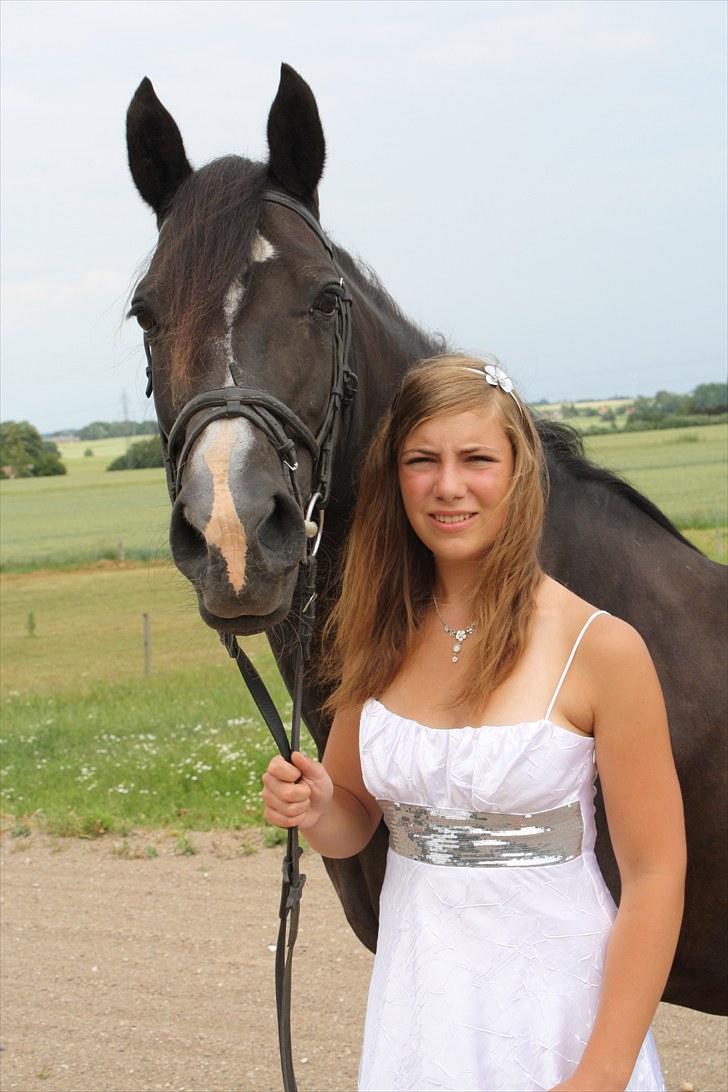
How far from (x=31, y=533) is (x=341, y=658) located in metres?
36.1

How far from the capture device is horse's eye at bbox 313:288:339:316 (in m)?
2.44

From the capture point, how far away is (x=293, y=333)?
238 cm

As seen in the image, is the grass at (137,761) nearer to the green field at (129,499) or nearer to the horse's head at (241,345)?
the horse's head at (241,345)

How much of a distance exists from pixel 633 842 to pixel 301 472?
3.39 ft

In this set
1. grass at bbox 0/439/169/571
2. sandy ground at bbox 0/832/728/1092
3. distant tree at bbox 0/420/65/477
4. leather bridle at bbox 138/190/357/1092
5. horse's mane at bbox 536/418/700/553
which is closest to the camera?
leather bridle at bbox 138/190/357/1092

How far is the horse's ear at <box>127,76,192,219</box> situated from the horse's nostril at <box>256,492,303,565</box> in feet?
3.38

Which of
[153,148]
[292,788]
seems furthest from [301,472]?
[153,148]

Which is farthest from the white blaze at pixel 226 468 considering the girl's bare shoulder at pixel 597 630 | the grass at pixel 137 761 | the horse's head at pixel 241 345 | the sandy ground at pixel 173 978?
the grass at pixel 137 761

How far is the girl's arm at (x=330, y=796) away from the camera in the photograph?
2.07 metres

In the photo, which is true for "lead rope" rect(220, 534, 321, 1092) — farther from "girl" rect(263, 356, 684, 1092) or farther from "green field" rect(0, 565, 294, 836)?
"green field" rect(0, 565, 294, 836)

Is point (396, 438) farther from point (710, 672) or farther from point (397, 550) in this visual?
point (710, 672)

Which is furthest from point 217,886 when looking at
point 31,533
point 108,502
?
point 108,502

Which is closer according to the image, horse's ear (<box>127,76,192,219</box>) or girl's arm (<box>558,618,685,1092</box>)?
girl's arm (<box>558,618,685,1092</box>)

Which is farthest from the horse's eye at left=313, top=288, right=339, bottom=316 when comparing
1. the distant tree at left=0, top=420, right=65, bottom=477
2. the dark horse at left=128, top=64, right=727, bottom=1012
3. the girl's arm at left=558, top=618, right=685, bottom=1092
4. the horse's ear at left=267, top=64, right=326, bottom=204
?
the distant tree at left=0, top=420, right=65, bottom=477
